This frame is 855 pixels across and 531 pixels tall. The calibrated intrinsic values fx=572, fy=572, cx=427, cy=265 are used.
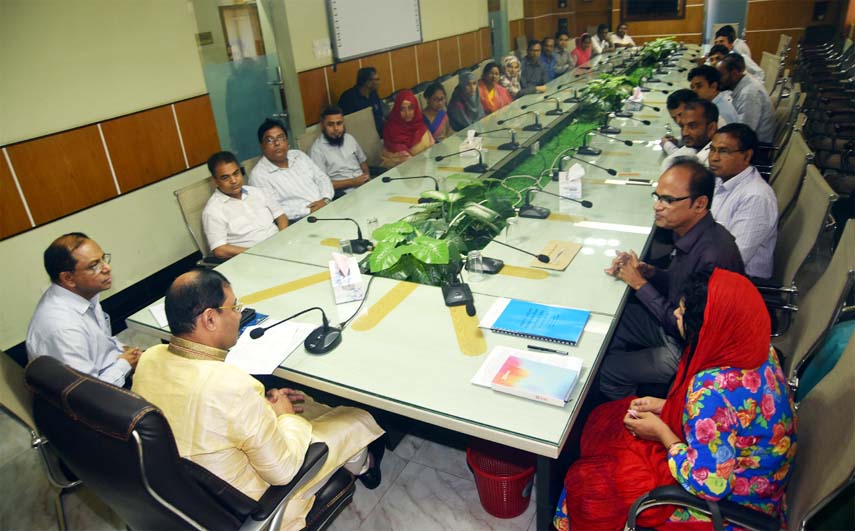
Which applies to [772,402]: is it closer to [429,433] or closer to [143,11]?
[429,433]

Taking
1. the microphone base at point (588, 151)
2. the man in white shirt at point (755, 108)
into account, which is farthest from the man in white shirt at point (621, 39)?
the microphone base at point (588, 151)

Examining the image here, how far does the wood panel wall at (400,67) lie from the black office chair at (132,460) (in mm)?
4484

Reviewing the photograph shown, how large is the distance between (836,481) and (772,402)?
0.65 feet

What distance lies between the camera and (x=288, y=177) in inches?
144

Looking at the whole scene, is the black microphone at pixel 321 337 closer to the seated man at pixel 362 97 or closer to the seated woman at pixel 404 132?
the seated woman at pixel 404 132

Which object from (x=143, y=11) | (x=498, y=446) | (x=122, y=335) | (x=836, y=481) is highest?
(x=143, y=11)

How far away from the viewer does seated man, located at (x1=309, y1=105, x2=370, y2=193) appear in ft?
13.3

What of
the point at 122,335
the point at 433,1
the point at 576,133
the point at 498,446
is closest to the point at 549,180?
the point at 576,133

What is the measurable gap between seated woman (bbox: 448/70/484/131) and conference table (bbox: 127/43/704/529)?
215 cm

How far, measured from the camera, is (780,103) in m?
5.02

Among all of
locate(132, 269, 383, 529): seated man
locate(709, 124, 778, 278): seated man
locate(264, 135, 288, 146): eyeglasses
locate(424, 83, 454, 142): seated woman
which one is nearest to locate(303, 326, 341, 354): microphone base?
locate(132, 269, 383, 529): seated man

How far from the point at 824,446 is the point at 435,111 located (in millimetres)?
4256

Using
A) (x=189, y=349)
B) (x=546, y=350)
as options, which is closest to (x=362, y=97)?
(x=546, y=350)

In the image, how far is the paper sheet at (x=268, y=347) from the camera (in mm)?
1808
